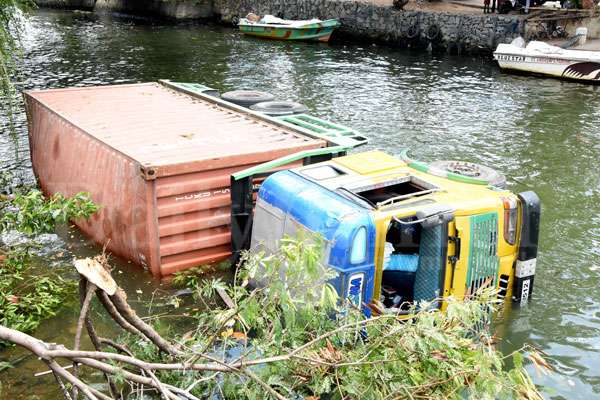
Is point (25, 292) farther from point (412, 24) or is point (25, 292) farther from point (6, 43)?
point (412, 24)

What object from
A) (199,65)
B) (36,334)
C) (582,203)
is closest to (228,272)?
(36,334)

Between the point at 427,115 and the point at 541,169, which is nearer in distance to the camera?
the point at 541,169

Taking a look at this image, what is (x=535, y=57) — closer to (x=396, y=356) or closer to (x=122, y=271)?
(x=122, y=271)

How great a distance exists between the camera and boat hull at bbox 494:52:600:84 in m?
22.4

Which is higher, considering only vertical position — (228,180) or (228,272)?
(228,180)

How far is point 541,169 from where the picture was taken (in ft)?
46.5

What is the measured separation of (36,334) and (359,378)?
14.9ft

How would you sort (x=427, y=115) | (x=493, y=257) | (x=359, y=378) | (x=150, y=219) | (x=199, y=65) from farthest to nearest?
(x=199, y=65)
(x=427, y=115)
(x=150, y=219)
(x=493, y=257)
(x=359, y=378)

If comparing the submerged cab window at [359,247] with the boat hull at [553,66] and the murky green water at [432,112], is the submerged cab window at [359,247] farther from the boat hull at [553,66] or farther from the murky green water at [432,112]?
the boat hull at [553,66]

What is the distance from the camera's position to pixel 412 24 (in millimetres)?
30828

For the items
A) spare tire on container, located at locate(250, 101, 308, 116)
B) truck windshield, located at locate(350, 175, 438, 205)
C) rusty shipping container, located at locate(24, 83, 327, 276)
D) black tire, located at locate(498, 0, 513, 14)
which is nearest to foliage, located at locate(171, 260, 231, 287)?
rusty shipping container, located at locate(24, 83, 327, 276)

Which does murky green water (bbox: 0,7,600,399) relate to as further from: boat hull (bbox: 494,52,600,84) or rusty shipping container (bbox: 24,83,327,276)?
rusty shipping container (bbox: 24,83,327,276)

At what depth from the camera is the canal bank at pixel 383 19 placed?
2880 cm

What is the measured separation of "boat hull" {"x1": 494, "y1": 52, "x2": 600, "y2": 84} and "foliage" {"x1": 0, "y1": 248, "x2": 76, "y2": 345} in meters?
19.4
